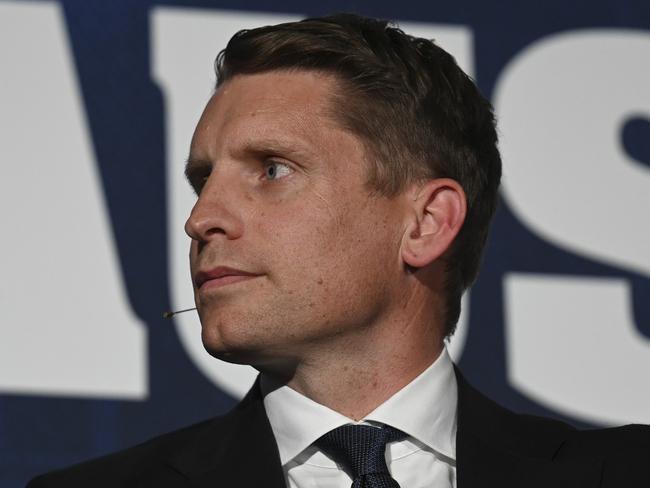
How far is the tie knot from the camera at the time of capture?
1.84 m

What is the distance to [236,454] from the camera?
1.90 m

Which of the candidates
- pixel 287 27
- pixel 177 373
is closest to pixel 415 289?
pixel 287 27

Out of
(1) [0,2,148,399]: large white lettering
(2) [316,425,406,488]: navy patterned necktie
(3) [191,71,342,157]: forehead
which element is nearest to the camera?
(2) [316,425,406,488]: navy patterned necktie

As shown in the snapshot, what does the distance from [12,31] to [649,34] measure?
59.8 inches

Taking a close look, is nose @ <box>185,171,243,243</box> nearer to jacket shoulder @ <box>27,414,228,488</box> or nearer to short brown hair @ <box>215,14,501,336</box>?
short brown hair @ <box>215,14,501,336</box>

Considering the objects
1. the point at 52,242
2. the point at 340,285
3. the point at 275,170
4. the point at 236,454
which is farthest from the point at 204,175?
the point at 52,242

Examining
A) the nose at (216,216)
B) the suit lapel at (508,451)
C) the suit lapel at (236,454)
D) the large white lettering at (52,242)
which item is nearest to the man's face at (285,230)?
the nose at (216,216)

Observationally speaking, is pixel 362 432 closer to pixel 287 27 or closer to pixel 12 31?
A: pixel 287 27

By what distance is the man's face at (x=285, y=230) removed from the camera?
1.84 metres

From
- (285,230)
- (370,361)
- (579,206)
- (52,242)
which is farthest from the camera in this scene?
(579,206)

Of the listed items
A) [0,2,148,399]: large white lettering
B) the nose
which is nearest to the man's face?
the nose

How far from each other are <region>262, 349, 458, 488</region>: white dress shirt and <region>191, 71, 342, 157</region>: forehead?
39 centimetres

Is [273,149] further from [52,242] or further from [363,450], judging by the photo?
[52,242]

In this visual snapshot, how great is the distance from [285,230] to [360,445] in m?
0.33
